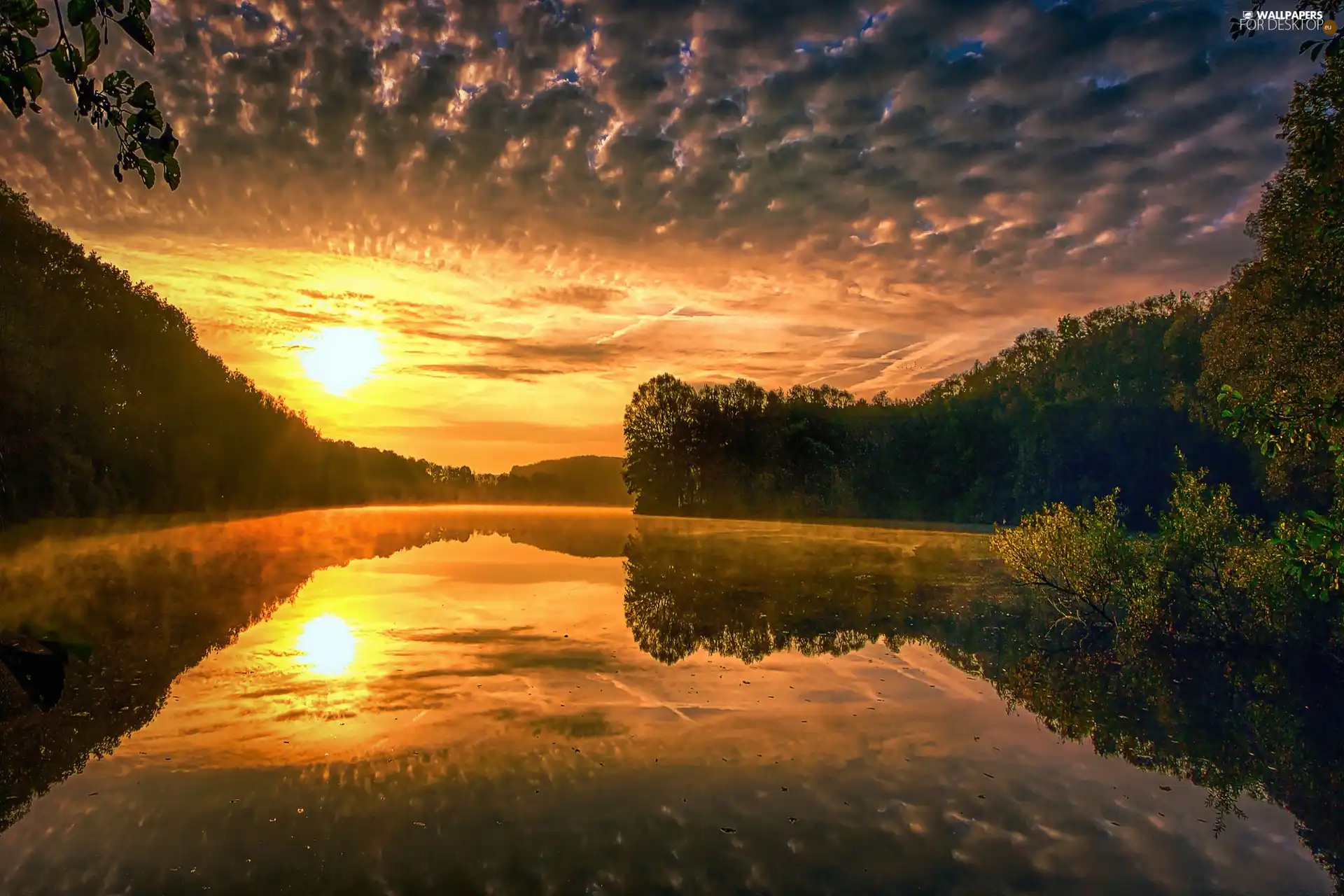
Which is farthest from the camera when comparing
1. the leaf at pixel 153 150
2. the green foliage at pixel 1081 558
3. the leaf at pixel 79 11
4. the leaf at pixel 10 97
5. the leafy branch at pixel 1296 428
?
the green foliage at pixel 1081 558

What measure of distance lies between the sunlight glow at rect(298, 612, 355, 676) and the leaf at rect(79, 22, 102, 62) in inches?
640

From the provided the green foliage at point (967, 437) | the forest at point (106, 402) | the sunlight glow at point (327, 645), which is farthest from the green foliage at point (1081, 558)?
the green foliage at point (967, 437)

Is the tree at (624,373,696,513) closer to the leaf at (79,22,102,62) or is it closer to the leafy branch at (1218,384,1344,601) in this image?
the leafy branch at (1218,384,1344,601)

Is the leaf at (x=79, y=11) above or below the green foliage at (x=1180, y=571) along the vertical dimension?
above

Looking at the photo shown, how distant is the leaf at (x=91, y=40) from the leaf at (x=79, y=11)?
3.7 inches

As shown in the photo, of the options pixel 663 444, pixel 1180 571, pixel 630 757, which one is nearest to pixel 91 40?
pixel 630 757

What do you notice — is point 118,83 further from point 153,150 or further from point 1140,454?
point 1140,454

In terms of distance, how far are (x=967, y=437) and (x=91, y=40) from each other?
9605 cm

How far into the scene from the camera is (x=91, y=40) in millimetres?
3213

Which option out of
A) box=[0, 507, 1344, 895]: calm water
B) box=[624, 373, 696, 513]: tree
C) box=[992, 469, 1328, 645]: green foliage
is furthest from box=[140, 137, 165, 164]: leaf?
box=[624, 373, 696, 513]: tree

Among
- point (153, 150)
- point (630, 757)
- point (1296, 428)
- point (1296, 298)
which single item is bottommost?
point (630, 757)

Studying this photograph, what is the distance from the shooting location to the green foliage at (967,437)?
72.2 metres

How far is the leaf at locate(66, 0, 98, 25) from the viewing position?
9.67ft

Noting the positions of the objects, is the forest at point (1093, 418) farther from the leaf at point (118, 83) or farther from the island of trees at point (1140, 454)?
the leaf at point (118, 83)
